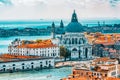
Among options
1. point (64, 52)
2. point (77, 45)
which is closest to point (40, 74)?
point (64, 52)

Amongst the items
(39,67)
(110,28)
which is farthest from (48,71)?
(110,28)

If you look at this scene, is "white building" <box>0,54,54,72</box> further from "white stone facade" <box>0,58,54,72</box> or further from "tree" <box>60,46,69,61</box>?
"tree" <box>60,46,69,61</box>

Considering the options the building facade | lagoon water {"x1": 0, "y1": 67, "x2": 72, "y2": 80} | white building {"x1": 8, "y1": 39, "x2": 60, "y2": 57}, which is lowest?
lagoon water {"x1": 0, "y1": 67, "x2": 72, "y2": 80}

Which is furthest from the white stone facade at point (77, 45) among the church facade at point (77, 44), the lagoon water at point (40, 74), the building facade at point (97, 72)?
the building facade at point (97, 72)

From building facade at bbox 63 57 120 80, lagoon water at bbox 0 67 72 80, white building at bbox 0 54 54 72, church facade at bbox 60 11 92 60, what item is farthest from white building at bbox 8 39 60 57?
building facade at bbox 63 57 120 80

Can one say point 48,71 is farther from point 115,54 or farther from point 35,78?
point 115,54

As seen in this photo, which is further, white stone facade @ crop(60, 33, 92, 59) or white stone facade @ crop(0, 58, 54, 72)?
white stone facade @ crop(60, 33, 92, 59)
